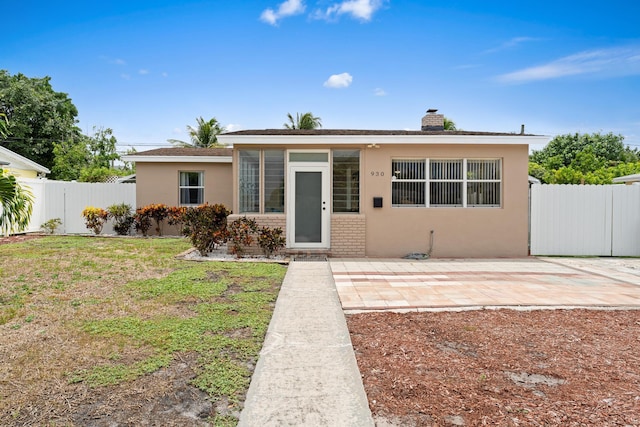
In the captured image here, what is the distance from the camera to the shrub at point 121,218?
14.6 metres

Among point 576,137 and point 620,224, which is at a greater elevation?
point 576,137

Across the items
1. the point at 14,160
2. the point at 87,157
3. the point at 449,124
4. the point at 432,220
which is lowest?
the point at 432,220

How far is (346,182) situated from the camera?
10.6 m

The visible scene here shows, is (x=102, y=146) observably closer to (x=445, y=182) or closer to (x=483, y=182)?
(x=445, y=182)

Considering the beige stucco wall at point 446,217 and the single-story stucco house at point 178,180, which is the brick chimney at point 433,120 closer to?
the beige stucco wall at point 446,217

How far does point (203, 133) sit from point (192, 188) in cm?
2476

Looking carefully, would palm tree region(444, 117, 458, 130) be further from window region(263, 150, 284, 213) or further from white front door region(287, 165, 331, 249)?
window region(263, 150, 284, 213)

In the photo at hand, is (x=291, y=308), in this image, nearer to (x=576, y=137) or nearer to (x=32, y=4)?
(x=32, y=4)

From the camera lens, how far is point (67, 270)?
7.84 meters

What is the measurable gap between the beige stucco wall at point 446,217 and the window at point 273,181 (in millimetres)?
2166

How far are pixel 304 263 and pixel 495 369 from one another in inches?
237

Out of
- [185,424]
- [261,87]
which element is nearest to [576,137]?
[261,87]

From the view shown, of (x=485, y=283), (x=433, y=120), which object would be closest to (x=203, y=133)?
(x=433, y=120)

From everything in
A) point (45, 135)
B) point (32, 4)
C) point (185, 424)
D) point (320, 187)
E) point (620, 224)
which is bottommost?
point (185, 424)
